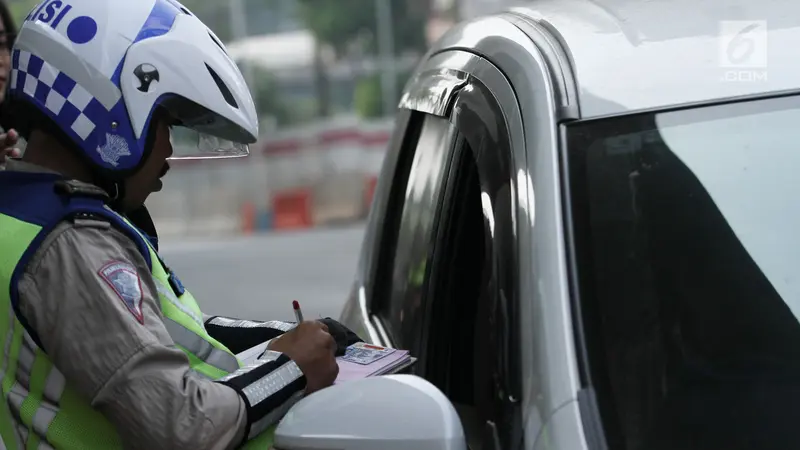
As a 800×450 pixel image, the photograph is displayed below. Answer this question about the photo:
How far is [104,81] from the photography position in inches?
81.4

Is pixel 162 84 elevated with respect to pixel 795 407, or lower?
elevated

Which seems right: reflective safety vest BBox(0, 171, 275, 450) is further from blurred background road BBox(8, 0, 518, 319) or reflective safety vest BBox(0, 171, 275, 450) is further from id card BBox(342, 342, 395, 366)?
blurred background road BBox(8, 0, 518, 319)

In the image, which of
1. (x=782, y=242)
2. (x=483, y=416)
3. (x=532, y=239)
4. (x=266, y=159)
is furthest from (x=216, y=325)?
(x=266, y=159)

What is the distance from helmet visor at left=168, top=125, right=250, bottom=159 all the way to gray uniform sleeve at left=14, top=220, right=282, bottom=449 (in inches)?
14.9

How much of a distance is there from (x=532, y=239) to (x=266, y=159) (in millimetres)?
22786

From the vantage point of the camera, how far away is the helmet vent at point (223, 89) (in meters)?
2.16

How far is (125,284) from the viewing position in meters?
1.93

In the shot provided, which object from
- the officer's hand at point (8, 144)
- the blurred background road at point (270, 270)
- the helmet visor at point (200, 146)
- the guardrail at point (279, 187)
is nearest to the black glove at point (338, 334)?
the helmet visor at point (200, 146)

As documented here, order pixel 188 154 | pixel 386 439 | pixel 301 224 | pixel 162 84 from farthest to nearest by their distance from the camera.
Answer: pixel 301 224
pixel 188 154
pixel 162 84
pixel 386 439

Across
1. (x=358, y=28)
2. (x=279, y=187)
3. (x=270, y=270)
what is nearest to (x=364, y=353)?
(x=270, y=270)

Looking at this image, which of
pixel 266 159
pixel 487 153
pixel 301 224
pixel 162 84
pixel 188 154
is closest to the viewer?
pixel 162 84

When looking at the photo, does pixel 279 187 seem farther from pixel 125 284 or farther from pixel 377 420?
→ pixel 377 420

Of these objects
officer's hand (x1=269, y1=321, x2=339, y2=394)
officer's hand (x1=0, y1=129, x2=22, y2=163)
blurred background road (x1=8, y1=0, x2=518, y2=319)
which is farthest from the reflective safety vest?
blurred background road (x1=8, y1=0, x2=518, y2=319)

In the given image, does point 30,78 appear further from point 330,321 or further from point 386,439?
point 386,439
